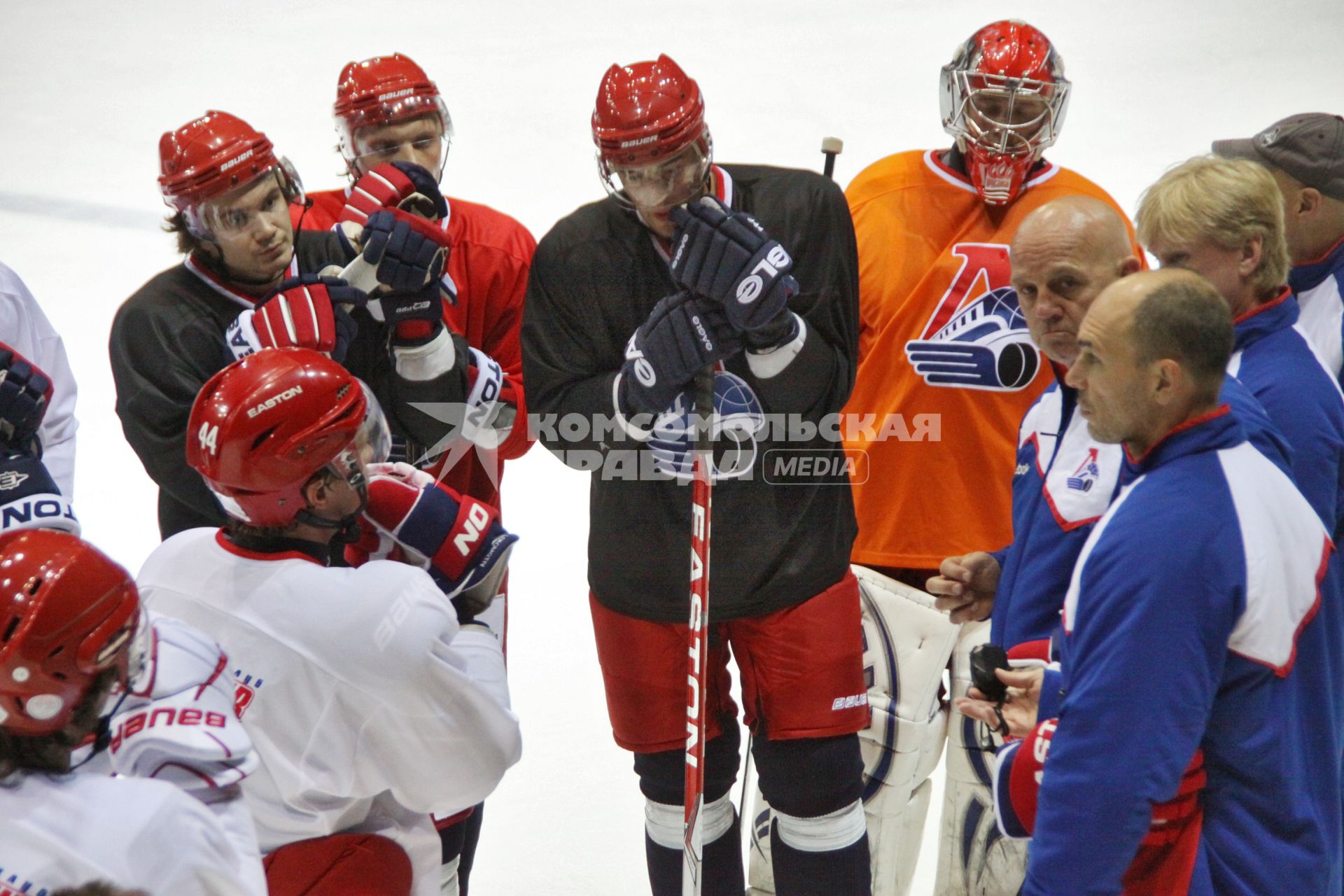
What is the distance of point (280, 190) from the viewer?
7.07 feet

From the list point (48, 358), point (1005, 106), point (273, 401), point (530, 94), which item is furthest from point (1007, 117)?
point (530, 94)

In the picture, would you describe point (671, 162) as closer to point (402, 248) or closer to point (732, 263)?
point (732, 263)

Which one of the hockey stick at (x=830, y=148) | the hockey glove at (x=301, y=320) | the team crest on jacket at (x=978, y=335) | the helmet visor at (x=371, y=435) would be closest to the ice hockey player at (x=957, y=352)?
the team crest on jacket at (x=978, y=335)

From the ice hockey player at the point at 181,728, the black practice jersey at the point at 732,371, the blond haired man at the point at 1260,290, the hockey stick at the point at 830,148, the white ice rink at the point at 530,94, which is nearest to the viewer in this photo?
the ice hockey player at the point at 181,728

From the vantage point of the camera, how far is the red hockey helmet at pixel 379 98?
2.49 meters

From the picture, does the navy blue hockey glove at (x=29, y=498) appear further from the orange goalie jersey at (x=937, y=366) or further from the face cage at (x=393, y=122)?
the orange goalie jersey at (x=937, y=366)

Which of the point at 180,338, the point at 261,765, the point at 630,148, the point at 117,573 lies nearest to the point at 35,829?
the point at 117,573

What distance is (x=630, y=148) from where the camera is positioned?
1.99 metres

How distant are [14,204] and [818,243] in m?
4.40

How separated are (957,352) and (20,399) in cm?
149

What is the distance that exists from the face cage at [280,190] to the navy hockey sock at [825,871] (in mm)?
1253

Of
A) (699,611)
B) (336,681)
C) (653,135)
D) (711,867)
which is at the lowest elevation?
(711,867)

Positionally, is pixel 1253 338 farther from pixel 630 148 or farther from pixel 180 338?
pixel 180 338

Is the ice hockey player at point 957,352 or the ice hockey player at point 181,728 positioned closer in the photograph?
the ice hockey player at point 181,728
